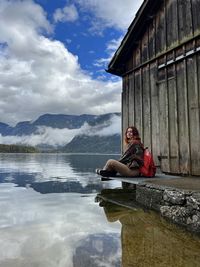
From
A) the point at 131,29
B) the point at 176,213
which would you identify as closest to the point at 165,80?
the point at 131,29

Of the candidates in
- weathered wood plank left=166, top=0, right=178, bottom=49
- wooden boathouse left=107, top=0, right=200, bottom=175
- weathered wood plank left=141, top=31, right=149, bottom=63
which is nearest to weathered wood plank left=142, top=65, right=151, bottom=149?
wooden boathouse left=107, top=0, right=200, bottom=175

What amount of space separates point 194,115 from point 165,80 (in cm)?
175

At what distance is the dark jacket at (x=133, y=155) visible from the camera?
7.08 metres

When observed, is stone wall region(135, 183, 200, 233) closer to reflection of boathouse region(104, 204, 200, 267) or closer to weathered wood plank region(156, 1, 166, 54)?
reflection of boathouse region(104, 204, 200, 267)

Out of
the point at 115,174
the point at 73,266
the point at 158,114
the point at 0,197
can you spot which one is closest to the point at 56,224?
the point at 73,266

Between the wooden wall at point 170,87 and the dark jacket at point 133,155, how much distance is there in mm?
1676

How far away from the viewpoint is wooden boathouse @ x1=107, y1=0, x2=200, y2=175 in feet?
26.1

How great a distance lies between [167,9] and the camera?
9219mm

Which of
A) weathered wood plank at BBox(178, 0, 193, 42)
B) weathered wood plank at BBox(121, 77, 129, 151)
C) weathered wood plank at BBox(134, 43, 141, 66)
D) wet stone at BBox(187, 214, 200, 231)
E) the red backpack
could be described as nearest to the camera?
wet stone at BBox(187, 214, 200, 231)

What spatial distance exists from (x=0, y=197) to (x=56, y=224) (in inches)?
137

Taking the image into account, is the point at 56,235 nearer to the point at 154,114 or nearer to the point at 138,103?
the point at 154,114

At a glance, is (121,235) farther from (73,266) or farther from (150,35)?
(150,35)

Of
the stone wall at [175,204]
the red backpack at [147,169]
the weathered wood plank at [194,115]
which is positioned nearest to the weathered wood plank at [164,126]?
the weathered wood plank at [194,115]

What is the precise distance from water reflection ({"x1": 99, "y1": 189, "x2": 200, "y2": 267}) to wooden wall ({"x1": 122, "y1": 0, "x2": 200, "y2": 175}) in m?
3.42
